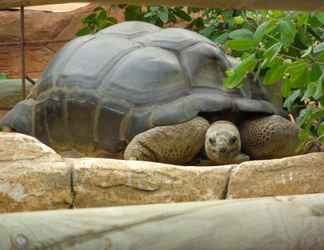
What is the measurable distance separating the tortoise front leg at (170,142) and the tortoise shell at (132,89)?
4cm

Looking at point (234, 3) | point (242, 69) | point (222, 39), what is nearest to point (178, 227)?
point (234, 3)

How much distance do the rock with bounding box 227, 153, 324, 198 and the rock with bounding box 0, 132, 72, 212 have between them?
17.8 inches

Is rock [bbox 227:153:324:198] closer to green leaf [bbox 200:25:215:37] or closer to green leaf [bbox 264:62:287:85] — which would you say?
green leaf [bbox 264:62:287:85]

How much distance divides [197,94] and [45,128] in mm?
732

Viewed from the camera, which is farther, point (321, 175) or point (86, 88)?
point (86, 88)

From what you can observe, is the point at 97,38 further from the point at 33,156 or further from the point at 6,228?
the point at 6,228

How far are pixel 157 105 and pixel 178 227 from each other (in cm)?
235

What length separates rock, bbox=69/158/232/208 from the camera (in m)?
2.39

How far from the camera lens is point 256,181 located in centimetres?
250

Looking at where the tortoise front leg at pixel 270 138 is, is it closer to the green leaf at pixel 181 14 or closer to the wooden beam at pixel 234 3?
the green leaf at pixel 181 14

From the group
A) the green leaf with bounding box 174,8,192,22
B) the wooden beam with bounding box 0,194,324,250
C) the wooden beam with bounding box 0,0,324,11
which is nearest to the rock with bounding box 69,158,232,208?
the wooden beam with bounding box 0,194,324,250

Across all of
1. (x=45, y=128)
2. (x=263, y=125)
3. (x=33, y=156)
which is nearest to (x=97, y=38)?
(x=45, y=128)

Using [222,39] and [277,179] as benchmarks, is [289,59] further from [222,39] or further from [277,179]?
[222,39]

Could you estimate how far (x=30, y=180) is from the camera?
2332 millimetres
